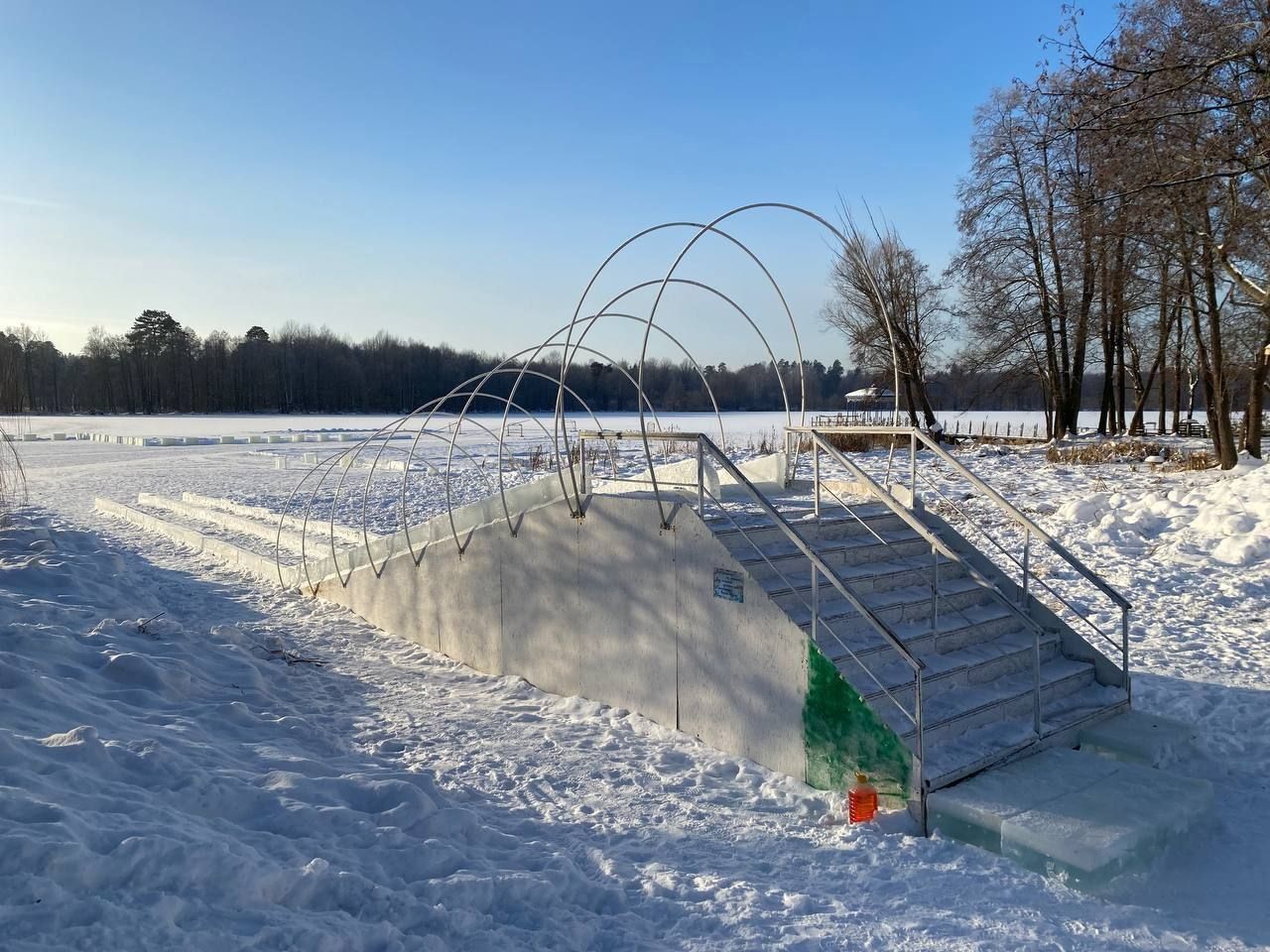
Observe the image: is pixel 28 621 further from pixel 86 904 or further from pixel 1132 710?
pixel 1132 710

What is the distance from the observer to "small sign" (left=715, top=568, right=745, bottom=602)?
5.45 meters

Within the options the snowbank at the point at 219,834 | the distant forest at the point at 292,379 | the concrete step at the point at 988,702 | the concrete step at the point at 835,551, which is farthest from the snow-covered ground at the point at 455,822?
the distant forest at the point at 292,379

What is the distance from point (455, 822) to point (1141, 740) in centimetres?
423

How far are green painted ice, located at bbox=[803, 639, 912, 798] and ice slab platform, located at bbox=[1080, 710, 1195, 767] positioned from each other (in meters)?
1.64

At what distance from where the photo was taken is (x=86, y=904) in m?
2.86

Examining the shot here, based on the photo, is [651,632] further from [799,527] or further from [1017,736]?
[1017,736]

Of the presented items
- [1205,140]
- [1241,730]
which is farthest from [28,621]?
[1205,140]

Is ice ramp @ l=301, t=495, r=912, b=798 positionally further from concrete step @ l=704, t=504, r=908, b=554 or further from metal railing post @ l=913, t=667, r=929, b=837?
concrete step @ l=704, t=504, r=908, b=554

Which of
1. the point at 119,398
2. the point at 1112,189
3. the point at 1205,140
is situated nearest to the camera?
the point at 1205,140

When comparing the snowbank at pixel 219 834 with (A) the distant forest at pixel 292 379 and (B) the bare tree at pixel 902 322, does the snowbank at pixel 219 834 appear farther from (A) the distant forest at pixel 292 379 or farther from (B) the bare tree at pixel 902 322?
(A) the distant forest at pixel 292 379

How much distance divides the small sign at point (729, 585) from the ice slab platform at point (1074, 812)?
1.65 meters

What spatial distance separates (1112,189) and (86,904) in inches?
585

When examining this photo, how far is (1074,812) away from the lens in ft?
14.0

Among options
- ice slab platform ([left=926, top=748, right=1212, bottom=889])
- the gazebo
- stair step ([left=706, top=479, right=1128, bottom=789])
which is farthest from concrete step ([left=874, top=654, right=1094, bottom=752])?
the gazebo
